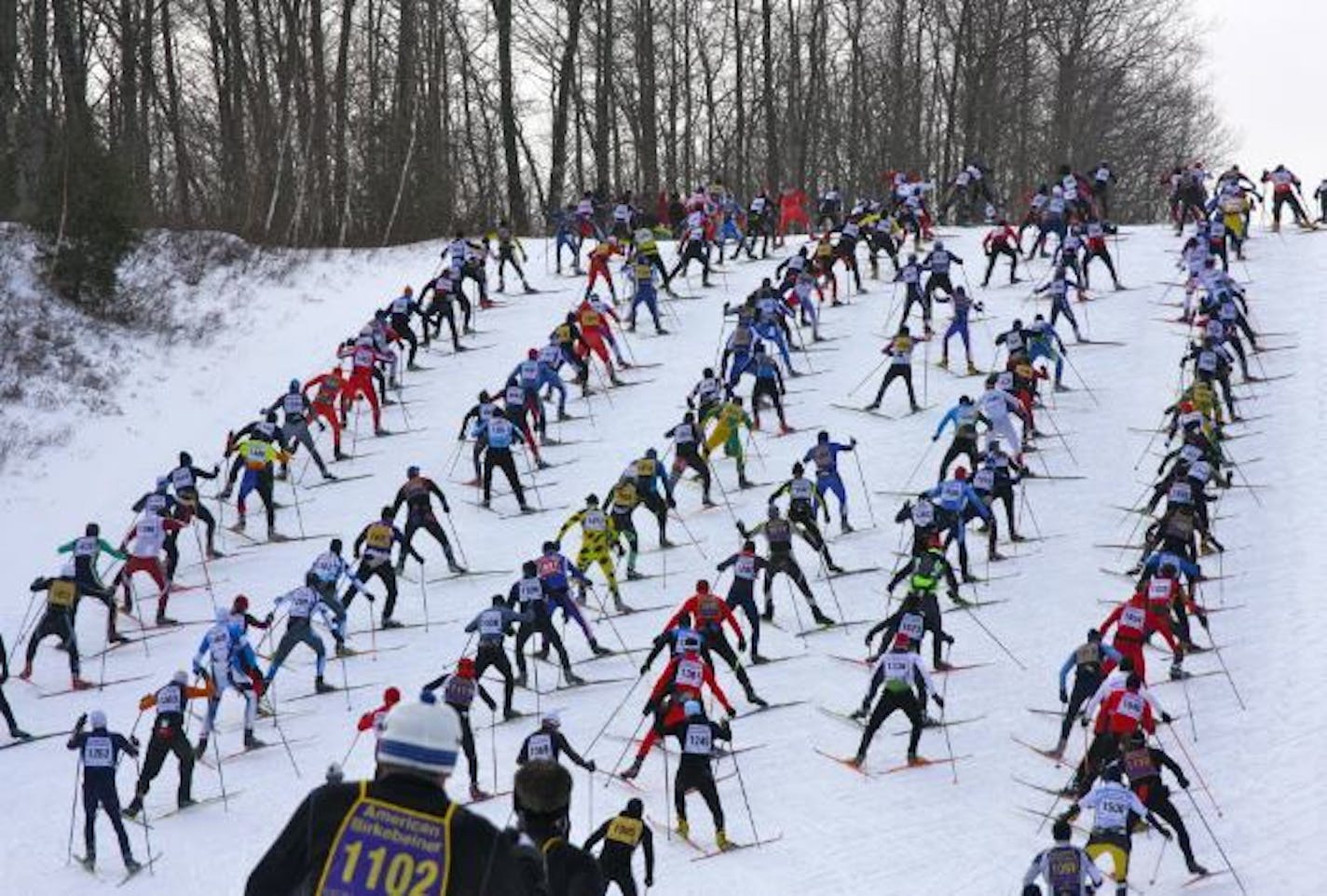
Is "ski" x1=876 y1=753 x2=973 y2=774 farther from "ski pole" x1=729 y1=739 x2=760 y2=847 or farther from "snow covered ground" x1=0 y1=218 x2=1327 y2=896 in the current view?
"ski pole" x1=729 y1=739 x2=760 y2=847

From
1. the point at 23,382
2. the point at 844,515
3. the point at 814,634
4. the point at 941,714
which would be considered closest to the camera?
the point at 941,714

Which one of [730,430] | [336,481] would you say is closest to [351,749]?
[730,430]

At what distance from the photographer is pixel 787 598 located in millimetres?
21203

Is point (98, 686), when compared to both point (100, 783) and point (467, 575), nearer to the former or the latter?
point (467, 575)

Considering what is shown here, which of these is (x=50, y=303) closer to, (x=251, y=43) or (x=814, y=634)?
(x=814, y=634)

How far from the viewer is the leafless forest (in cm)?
4038

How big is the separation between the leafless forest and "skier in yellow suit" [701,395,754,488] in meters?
15.0

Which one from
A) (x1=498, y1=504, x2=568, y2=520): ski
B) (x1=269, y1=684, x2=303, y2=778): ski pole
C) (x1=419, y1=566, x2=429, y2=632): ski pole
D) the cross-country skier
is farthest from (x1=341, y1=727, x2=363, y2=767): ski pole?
(x1=498, y1=504, x2=568, y2=520): ski

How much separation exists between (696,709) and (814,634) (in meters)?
5.83

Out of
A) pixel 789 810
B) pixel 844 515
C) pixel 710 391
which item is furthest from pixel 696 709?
pixel 710 391

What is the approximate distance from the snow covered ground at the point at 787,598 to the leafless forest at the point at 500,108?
708cm

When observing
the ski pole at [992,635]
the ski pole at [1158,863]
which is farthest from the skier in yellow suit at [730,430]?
the ski pole at [1158,863]

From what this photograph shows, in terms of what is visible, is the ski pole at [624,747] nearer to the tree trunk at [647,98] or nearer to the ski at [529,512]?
the ski at [529,512]

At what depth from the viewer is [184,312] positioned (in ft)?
111
